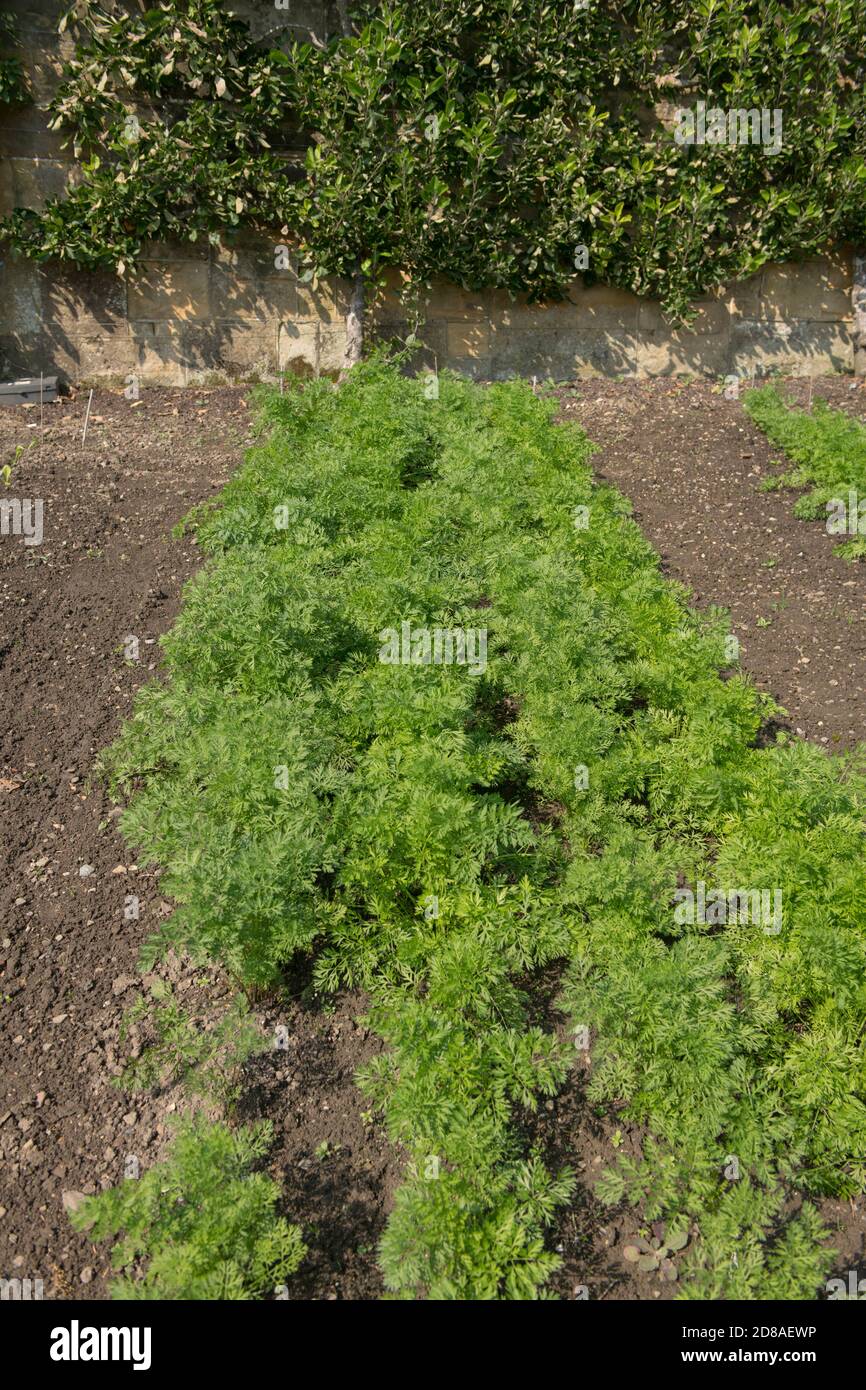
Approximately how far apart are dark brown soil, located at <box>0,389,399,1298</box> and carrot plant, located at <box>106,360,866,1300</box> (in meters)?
0.25

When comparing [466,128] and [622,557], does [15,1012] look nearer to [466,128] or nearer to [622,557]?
[622,557]

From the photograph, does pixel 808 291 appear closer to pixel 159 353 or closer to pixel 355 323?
pixel 355 323

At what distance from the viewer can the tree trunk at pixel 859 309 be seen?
10797 mm

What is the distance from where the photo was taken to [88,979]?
150 inches

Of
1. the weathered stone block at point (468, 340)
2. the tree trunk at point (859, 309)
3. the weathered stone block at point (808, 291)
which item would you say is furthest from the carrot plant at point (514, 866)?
the tree trunk at point (859, 309)

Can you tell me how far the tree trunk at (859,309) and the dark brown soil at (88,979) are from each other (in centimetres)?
819

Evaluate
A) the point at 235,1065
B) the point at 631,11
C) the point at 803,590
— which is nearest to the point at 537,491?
the point at 803,590

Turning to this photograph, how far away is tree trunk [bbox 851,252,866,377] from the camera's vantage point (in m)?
10.8

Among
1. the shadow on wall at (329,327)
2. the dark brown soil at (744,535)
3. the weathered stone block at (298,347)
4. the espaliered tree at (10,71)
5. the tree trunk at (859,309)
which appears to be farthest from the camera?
the tree trunk at (859,309)

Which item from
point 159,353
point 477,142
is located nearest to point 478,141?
point 477,142

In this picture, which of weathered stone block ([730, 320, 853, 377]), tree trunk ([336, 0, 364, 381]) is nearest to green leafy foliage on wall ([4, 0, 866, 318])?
tree trunk ([336, 0, 364, 381])

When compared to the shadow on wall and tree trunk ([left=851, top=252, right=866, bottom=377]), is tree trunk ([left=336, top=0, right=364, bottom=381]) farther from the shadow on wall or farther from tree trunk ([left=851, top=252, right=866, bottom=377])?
tree trunk ([left=851, top=252, right=866, bottom=377])

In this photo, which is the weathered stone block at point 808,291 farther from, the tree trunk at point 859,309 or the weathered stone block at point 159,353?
the weathered stone block at point 159,353

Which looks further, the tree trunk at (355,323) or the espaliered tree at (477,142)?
the tree trunk at (355,323)
